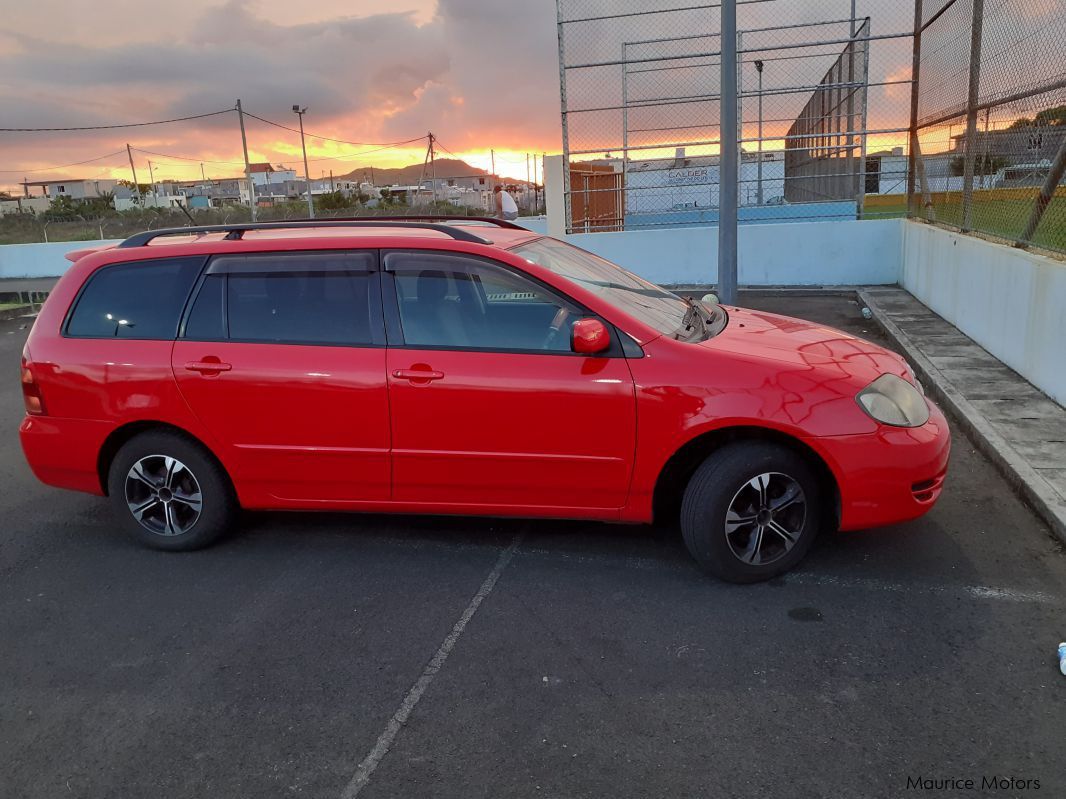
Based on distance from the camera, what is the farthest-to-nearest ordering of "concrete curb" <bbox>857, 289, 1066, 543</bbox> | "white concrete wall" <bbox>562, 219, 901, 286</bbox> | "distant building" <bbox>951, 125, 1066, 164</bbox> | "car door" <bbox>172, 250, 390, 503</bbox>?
"white concrete wall" <bbox>562, 219, 901, 286</bbox>, "distant building" <bbox>951, 125, 1066, 164</bbox>, "concrete curb" <bbox>857, 289, 1066, 543</bbox>, "car door" <bbox>172, 250, 390, 503</bbox>

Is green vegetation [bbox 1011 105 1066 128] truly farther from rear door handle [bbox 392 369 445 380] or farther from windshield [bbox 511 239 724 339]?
rear door handle [bbox 392 369 445 380]

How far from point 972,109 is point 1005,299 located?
3.02 m

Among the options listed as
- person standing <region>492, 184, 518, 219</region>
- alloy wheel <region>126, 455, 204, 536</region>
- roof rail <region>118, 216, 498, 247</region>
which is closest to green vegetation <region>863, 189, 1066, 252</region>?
roof rail <region>118, 216, 498, 247</region>

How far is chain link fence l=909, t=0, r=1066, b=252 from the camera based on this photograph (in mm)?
6859

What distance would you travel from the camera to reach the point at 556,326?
4082 mm

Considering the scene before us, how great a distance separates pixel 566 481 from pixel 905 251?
35.1ft

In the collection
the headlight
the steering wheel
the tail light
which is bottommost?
the headlight

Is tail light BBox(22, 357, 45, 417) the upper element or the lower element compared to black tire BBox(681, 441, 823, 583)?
upper

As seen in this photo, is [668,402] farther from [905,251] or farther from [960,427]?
[905,251]

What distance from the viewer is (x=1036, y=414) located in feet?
19.7

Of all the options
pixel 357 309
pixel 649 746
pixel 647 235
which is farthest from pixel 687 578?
pixel 647 235

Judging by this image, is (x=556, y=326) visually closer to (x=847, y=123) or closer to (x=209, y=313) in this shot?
(x=209, y=313)

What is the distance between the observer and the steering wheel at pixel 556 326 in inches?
160

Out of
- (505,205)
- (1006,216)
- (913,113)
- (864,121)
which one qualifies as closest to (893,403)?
(1006,216)
